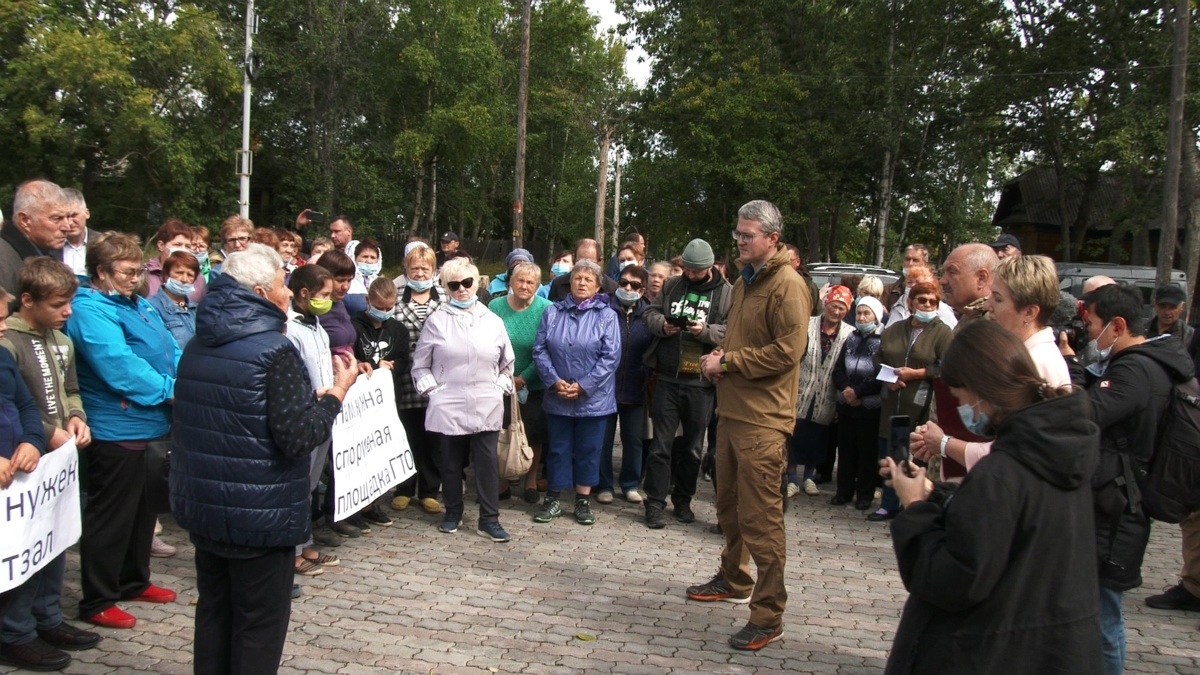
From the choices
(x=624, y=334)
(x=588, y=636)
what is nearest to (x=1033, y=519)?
(x=588, y=636)

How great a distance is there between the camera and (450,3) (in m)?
41.2

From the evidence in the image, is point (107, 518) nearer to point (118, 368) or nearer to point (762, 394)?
point (118, 368)

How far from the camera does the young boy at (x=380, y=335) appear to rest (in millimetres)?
6977

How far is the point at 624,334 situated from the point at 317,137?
1416 inches

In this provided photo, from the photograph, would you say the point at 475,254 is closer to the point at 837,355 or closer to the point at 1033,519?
the point at 837,355

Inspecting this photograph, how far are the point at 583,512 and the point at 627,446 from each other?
916 millimetres

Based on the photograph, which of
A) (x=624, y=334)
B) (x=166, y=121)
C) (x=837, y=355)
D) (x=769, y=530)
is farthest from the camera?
(x=166, y=121)

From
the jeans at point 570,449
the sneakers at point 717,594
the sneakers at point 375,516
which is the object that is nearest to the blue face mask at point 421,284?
the jeans at point 570,449

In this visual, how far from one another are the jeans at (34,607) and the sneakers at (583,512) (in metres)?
3.69

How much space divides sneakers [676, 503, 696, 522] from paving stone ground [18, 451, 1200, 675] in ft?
0.55

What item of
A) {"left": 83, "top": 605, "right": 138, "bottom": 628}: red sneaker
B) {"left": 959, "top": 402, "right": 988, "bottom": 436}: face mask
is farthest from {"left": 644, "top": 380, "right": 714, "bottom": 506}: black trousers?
{"left": 959, "top": 402, "right": 988, "bottom": 436}: face mask

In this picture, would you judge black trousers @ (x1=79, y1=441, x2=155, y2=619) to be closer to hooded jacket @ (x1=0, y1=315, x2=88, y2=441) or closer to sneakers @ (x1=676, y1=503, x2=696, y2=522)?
hooded jacket @ (x1=0, y1=315, x2=88, y2=441)

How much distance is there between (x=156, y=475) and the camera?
498 cm

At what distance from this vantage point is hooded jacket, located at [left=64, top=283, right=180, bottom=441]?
4.82m
